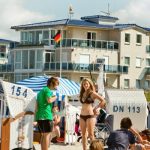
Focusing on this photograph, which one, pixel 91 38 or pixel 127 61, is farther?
pixel 127 61

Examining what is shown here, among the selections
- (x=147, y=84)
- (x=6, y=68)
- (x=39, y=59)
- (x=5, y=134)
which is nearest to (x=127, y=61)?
(x=147, y=84)

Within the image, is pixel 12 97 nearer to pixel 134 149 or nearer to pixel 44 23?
pixel 134 149

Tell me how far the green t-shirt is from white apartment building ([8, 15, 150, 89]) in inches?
2361

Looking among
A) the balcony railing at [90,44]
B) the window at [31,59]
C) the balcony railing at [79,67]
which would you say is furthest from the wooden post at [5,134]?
the window at [31,59]

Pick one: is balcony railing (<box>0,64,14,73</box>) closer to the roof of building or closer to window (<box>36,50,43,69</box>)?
window (<box>36,50,43,69</box>)

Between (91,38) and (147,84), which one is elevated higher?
(91,38)

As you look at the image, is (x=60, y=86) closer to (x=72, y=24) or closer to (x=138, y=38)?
(x=72, y=24)

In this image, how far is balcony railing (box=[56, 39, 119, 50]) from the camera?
243 ft

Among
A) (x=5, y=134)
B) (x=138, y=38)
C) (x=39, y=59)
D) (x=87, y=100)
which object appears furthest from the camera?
(x=138, y=38)

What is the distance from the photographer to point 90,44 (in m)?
75.8

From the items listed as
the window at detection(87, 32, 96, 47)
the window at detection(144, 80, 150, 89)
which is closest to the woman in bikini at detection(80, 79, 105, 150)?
the window at detection(87, 32, 96, 47)

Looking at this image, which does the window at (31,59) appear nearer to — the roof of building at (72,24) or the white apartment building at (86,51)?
the white apartment building at (86,51)

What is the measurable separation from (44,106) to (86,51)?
62.5 meters

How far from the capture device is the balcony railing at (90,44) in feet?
243
